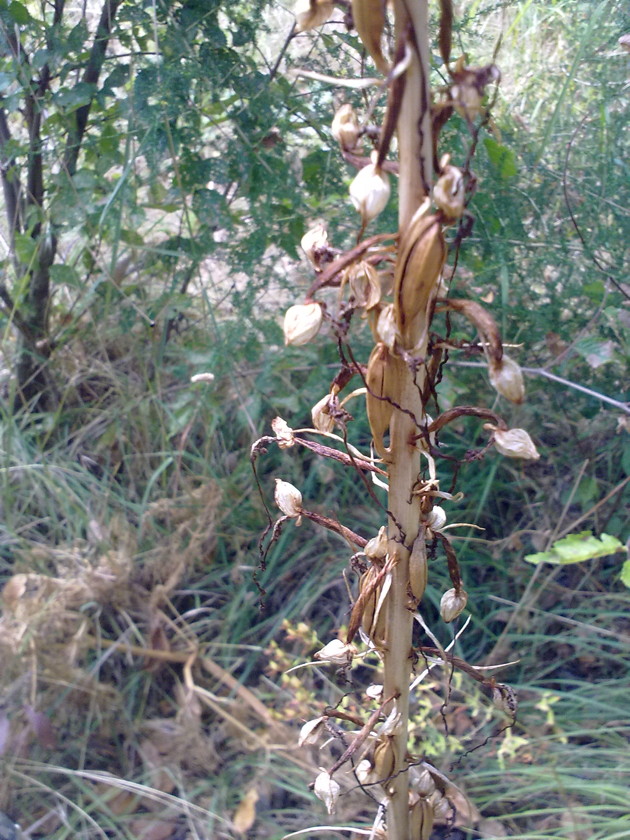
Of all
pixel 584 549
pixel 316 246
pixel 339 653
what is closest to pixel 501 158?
pixel 584 549

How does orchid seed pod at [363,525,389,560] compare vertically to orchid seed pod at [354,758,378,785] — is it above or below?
above

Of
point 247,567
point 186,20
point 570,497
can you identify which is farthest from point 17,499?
point 570,497

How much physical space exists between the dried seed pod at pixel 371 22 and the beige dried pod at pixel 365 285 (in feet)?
0.41

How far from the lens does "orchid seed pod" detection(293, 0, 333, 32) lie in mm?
491

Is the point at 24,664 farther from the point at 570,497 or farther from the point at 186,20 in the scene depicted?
the point at 186,20

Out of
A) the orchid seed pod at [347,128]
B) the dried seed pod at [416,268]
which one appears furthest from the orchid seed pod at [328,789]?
the orchid seed pod at [347,128]

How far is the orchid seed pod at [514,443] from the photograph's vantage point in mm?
508

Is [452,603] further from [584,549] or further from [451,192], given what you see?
[451,192]

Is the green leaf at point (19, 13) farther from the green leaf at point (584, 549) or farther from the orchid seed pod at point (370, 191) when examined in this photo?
the green leaf at point (584, 549)

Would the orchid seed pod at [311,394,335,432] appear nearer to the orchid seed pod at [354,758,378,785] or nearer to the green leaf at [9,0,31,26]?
the orchid seed pod at [354,758,378,785]

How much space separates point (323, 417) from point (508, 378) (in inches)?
6.6

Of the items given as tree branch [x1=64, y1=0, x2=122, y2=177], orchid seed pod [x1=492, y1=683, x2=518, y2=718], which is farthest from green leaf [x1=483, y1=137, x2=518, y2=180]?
orchid seed pod [x1=492, y1=683, x2=518, y2=718]

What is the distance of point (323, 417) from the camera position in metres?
0.58

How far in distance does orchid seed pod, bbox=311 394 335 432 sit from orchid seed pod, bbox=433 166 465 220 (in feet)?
0.64
